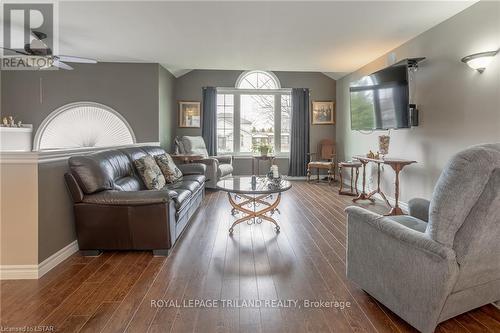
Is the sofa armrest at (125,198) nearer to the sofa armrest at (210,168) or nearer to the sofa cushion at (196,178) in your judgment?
the sofa cushion at (196,178)

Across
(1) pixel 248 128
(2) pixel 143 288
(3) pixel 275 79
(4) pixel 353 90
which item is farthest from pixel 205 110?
(2) pixel 143 288

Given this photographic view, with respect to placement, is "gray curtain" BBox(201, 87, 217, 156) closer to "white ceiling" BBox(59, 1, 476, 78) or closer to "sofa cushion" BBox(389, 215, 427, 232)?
"white ceiling" BBox(59, 1, 476, 78)

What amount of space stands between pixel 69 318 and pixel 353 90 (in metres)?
5.44

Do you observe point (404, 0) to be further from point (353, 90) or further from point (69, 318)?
point (69, 318)

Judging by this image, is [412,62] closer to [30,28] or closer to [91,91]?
[30,28]

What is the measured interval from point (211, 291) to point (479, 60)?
11.5 ft

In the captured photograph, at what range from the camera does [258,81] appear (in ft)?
25.1

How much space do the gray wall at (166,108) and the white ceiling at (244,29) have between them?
23.3 inches

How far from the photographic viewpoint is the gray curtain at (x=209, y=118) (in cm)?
734

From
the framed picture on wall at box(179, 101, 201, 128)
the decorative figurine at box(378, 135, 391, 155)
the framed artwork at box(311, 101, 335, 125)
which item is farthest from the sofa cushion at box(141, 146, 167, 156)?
the framed artwork at box(311, 101, 335, 125)

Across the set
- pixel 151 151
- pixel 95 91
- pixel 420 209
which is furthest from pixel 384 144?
pixel 95 91

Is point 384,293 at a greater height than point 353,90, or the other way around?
point 353,90

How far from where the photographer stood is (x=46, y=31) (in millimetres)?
4199

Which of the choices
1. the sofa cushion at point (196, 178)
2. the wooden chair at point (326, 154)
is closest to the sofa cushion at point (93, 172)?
the sofa cushion at point (196, 178)
